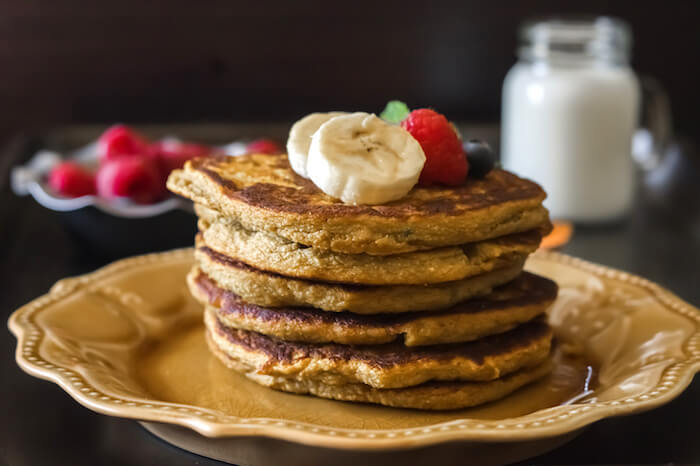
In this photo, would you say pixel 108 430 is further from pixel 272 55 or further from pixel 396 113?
pixel 272 55

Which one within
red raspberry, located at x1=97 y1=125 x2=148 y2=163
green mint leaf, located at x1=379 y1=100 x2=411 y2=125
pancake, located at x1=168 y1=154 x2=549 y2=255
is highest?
green mint leaf, located at x1=379 y1=100 x2=411 y2=125

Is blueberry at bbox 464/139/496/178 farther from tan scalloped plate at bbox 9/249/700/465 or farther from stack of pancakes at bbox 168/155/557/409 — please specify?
tan scalloped plate at bbox 9/249/700/465

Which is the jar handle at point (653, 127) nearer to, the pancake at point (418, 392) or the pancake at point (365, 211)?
the pancake at point (365, 211)

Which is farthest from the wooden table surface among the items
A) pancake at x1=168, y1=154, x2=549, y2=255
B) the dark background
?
the dark background

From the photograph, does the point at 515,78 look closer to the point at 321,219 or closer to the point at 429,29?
the point at 429,29

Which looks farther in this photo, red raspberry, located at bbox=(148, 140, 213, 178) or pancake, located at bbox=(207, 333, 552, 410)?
red raspberry, located at bbox=(148, 140, 213, 178)

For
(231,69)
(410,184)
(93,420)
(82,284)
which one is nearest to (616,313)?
(410,184)

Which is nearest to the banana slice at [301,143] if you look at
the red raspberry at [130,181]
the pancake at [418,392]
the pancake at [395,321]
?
the pancake at [395,321]
